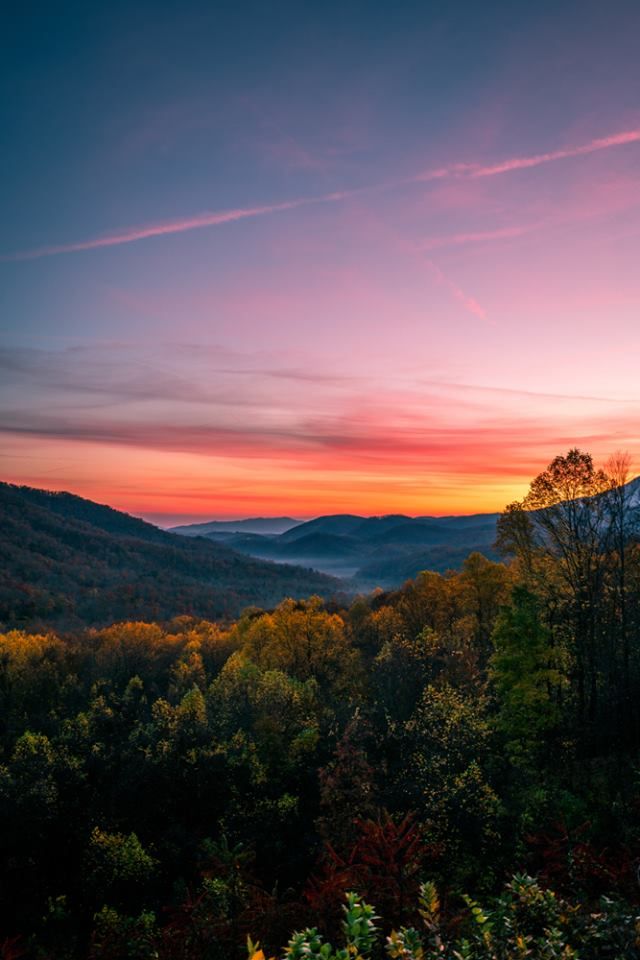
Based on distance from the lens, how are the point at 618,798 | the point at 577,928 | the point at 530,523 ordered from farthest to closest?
the point at 530,523
the point at 618,798
the point at 577,928

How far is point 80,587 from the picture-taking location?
192125mm

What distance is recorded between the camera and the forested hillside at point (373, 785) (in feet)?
51.4

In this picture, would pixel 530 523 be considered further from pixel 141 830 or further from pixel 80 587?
pixel 80 587

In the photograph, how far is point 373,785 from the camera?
26.4m

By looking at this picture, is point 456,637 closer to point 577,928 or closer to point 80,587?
point 577,928

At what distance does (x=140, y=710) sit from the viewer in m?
45.1

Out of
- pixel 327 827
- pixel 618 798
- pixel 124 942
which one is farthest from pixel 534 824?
pixel 124 942

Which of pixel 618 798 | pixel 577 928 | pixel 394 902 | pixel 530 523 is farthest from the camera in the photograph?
pixel 530 523

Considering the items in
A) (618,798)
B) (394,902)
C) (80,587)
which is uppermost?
(394,902)

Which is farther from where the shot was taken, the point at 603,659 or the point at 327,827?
the point at 603,659

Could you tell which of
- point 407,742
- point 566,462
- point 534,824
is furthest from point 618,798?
point 566,462

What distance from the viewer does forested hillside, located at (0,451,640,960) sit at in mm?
15668

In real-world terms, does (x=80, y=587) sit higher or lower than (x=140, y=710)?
lower

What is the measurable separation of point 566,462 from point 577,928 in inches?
933
